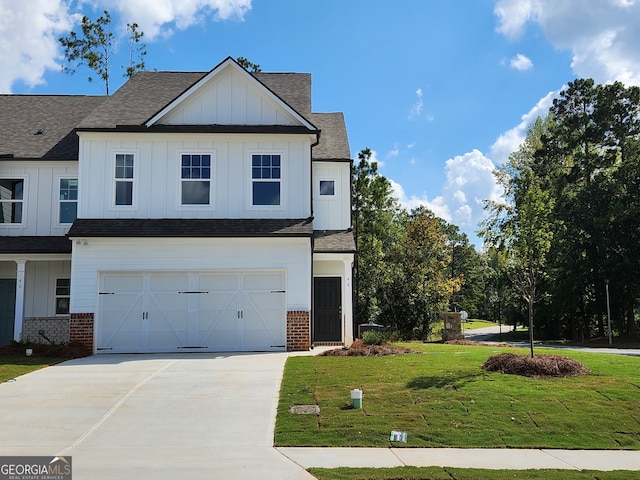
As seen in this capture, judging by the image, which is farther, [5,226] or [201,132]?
[5,226]

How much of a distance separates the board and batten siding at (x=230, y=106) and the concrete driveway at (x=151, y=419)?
8.24 m

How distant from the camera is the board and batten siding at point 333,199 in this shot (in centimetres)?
2111

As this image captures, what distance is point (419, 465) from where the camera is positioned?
7.80 meters

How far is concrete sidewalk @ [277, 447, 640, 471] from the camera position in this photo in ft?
25.8

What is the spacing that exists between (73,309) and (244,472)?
477 inches

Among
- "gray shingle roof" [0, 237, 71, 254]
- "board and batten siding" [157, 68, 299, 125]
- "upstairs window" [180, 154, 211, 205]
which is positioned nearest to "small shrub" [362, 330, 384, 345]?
"upstairs window" [180, 154, 211, 205]

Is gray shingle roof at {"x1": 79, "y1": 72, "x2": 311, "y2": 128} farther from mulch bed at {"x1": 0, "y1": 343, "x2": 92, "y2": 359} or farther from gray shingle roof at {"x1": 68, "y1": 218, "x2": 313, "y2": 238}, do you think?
mulch bed at {"x1": 0, "y1": 343, "x2": 92, "y2": 359}

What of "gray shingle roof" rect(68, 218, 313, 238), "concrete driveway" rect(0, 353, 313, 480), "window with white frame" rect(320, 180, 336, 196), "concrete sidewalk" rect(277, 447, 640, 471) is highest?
"window with white frame" rect(320, 180, 336, 196)

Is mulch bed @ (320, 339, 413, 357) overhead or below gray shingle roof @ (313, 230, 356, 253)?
below

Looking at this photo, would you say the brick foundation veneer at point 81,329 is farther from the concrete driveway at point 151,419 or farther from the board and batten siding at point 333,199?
the board and batten siding at point 333,199

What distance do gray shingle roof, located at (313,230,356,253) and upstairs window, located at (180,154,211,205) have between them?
12.8 feet

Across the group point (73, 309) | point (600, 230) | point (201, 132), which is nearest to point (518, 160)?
point (600, 230)

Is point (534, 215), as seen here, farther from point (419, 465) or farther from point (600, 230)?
point (600, 230)

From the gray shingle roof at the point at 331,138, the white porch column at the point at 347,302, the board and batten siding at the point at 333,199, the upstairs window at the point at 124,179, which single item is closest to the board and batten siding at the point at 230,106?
Result: the gray shingle roof at the point at 331,138
